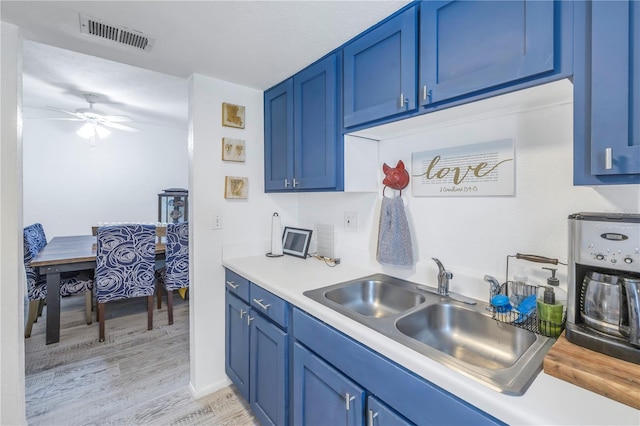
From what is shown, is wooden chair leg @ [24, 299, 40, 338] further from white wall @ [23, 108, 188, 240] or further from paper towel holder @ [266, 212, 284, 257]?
paper towel holder @ [266, 212, 284, 257]

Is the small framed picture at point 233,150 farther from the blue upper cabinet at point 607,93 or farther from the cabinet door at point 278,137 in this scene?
the blue upper cabinet at point 607,93

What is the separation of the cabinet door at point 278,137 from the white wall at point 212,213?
0.29ft

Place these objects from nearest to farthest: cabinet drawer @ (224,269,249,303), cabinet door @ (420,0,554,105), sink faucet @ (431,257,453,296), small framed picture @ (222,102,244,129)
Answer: cabinet door @ (420,0,554,105) < sink faucet @ (431,257,453,296) < cabinet drawer @ (224,269,249,303) < small framed picture @ (222,102,244,129)

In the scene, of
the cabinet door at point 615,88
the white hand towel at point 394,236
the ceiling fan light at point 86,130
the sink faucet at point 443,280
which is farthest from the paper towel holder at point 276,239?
the ceiling fan light at point 86,130

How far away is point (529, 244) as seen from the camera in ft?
3.74

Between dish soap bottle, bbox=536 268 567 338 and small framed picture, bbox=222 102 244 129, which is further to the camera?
small framed picture, bbox=222 102 244 129

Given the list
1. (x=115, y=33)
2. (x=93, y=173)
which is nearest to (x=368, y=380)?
(x=115, y=33)

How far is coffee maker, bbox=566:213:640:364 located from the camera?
0.72m

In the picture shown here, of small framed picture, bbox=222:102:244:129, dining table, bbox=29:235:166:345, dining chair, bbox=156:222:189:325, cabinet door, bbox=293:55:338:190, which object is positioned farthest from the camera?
dining chair, bbox=156:222:189:325

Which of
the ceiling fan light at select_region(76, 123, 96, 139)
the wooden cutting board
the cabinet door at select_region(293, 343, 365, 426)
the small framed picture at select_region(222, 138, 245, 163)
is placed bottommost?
the cabinet door at select_region(293, 343, 365, 426)

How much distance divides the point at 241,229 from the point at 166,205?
312 cm

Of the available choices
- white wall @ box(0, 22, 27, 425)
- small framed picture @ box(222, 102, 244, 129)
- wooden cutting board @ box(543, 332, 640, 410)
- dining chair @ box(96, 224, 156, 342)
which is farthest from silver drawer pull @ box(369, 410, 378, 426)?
dining chair @ box(96, 224, 156, 342)

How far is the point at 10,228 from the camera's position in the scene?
1.34 meters

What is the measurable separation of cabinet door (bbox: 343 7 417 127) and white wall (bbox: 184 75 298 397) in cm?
92
